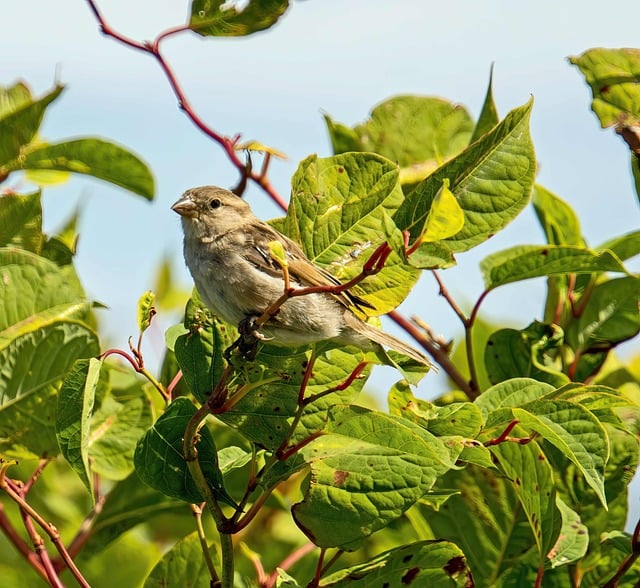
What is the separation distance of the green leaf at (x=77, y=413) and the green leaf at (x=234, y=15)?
1.28m

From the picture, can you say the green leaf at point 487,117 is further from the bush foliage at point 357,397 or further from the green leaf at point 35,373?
the green leaf at point 35,373

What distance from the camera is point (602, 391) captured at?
7.45ft

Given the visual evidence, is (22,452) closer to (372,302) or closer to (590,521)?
(372,302)

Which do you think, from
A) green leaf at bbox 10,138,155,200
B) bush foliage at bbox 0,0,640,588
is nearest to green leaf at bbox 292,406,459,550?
bush foliage at bbox 0,0,640,588

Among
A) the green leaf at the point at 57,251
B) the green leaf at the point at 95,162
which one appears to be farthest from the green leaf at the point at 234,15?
the green leaf at the point at 57,251

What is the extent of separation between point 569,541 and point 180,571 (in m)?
1.01

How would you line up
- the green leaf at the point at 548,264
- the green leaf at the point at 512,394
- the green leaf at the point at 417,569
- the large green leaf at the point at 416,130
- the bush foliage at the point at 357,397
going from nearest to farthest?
the bush foliage at the point at 357,397 → the green leaf at the point at 417,569 → the green leaf at the point at 512,394 → the green leaf at the point at 548,264 → the large green leaf at the point at 416,130

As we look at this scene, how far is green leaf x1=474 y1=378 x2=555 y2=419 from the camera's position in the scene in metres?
2.38

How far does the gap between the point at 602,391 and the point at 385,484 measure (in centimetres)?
58

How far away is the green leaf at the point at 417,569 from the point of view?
2236mm

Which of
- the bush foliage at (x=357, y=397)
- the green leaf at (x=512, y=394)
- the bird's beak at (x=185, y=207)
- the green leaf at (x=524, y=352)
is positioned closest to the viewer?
the bush foliage at (x=357, y=397)

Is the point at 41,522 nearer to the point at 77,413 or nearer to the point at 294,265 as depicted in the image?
the point at 77,413

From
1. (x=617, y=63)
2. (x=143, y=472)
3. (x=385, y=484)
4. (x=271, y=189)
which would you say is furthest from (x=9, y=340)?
(x=617, y=63)

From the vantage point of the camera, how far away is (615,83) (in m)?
2.98
